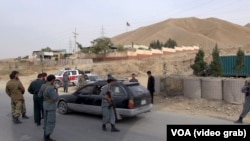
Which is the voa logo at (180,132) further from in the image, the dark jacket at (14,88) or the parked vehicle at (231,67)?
the parked vehicle at (231,67)

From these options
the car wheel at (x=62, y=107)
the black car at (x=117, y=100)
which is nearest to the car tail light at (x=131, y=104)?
the black car at (x=117, y=100)

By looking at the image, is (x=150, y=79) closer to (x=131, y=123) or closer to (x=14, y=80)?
(x=131, y=123)

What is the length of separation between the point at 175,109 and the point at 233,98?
95.8 inches

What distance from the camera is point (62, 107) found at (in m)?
12.7

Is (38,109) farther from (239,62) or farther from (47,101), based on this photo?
(239,62)

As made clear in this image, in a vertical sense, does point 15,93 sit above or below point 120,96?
above

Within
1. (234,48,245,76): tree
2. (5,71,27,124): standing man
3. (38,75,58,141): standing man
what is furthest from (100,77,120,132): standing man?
(234,48,245,76): tree

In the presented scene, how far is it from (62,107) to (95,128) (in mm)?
3205

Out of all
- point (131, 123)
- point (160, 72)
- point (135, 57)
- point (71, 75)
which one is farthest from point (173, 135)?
point (135, 57)

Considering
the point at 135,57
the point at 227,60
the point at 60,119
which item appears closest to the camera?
the point at 60,119

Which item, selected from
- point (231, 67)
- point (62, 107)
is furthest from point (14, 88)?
point (231, 67)

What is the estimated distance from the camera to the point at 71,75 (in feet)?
96.4

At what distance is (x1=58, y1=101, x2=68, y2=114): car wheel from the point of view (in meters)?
12.6

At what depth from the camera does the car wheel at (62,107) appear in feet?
41.2
